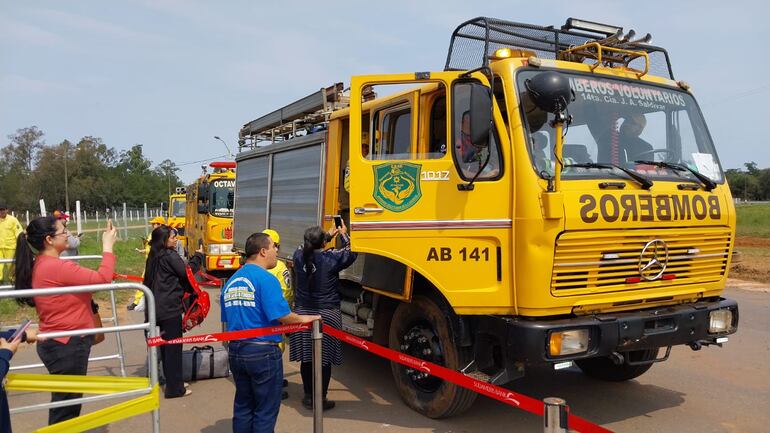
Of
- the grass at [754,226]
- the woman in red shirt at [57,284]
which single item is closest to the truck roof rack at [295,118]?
the woman in red shirt at [57,284]

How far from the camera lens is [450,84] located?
4609 mm

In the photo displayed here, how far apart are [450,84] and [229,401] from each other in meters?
3.61

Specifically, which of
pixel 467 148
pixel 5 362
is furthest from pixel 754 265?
pixel 5 362

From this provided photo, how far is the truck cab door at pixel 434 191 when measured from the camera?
440cm

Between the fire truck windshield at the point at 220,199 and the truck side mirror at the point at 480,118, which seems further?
the fire truck windshield at the point at 220,199

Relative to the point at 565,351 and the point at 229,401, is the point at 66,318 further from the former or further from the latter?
the point at 565,351

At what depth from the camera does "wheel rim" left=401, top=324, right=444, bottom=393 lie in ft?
16.2

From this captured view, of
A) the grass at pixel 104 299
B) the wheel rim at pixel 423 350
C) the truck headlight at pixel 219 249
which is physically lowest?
the grass at pixel 104 299

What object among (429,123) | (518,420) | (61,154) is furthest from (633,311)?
(61,154)

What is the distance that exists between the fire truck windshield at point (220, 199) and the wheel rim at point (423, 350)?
959 cm

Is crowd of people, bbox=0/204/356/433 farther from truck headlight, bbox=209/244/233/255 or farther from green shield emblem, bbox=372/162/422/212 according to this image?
truck headlight, bbox=209/244/233/255

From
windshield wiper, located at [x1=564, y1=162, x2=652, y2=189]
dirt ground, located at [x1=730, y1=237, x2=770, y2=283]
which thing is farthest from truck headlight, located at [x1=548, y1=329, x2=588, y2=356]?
dirt ground, located at [x1=730, y1=237, x2=770, y2=283]

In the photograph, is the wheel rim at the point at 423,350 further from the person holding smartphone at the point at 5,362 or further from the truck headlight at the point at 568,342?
the person holding smartphone at the point at 5,362

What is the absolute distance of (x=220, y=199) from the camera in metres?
14.0
